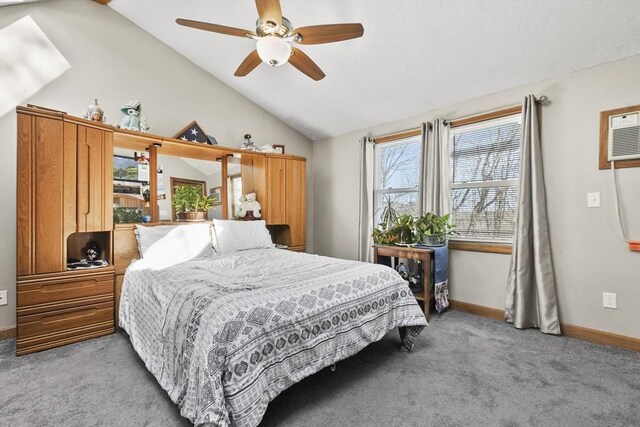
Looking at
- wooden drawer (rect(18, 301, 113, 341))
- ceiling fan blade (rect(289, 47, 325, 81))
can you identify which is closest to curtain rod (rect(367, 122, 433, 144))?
ceiling fan blade (rect(289, 47, 325, 81))

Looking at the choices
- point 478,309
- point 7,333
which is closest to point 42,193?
point 7,333

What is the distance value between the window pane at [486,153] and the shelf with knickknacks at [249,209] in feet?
7.90

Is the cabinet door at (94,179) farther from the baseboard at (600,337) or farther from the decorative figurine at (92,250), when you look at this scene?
the baseboard at (600,337)

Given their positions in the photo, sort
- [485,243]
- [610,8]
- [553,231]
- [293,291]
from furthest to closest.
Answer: [485,243] → [553,231] → [610,8] → [293,291]

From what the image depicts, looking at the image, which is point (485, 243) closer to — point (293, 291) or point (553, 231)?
point (553, 231)

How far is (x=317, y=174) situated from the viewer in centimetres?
481

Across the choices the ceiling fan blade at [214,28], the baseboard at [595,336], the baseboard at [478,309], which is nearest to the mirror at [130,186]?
the ceiling fan blade at [214,28]

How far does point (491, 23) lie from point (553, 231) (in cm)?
184

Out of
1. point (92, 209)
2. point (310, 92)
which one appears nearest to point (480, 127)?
point (310, 92)

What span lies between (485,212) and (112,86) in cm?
414

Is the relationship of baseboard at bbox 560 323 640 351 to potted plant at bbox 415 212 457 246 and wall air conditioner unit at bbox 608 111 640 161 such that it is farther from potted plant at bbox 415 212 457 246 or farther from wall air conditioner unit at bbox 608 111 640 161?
wall air conditioner unit at bbox 608 111 640 161

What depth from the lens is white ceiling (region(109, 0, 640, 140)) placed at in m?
2.16

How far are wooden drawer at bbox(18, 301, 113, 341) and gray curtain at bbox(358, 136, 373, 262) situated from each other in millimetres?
2848

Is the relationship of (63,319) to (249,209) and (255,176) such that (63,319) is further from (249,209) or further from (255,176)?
(255,176)
